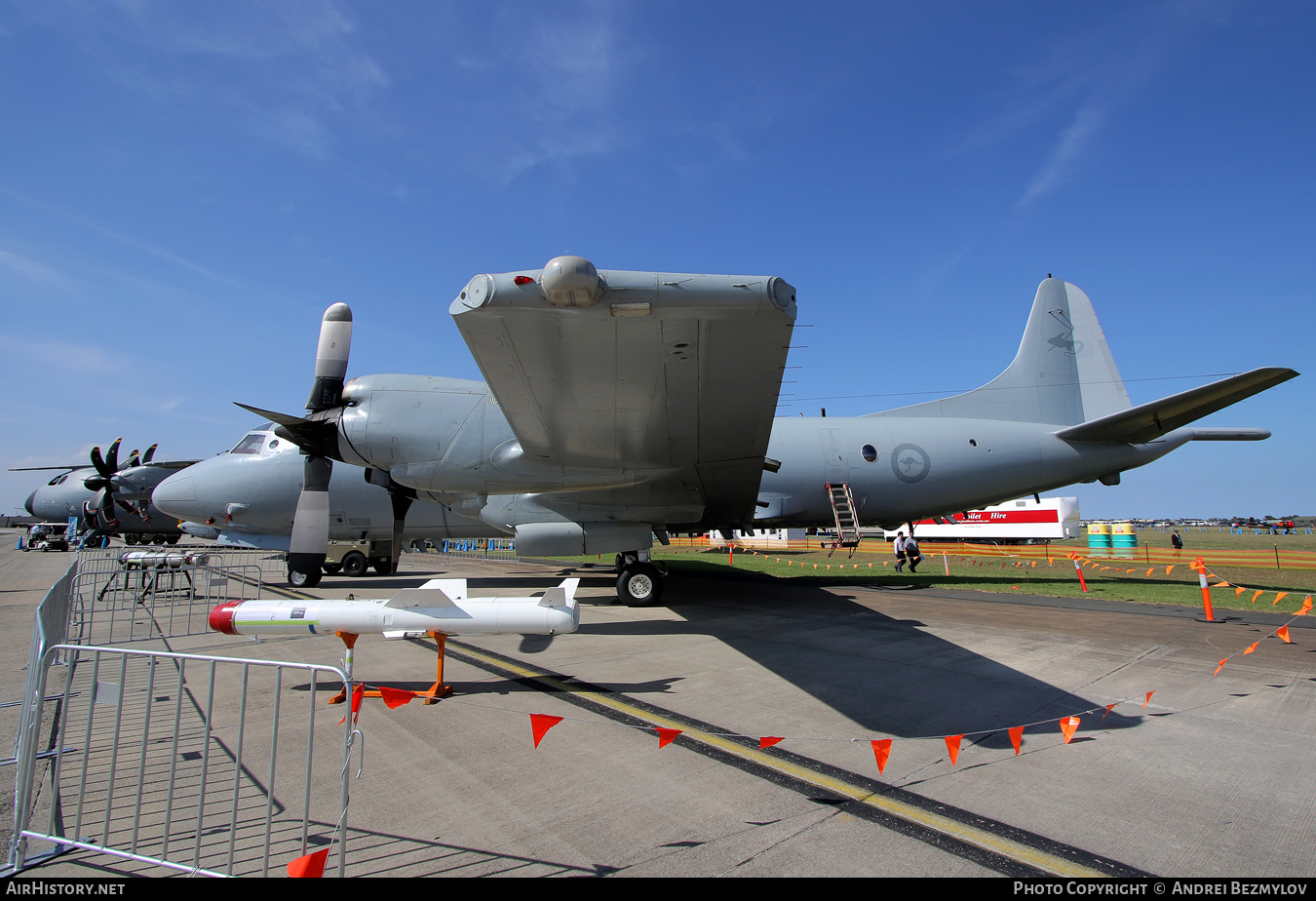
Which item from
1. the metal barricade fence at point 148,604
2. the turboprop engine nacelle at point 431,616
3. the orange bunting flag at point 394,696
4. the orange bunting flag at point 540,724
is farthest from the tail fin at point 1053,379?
the metal barricade fence at point 148,604

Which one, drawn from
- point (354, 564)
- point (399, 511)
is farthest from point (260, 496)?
point (399, 511)

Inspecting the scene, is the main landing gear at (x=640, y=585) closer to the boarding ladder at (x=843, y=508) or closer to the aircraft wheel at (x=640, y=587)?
the aircraft wheel at (x=640, y=587)

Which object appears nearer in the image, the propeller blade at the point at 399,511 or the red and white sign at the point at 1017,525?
the propeller blade at the point at 399,511

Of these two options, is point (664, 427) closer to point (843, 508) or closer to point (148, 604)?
point (843, 508)

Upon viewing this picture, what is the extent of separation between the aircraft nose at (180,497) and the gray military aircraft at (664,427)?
0.35ft

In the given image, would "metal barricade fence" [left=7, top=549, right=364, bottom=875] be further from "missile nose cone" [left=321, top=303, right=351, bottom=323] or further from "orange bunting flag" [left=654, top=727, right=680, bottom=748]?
"missile nose cone" [left=321, top=303, right=351, bottom=323]

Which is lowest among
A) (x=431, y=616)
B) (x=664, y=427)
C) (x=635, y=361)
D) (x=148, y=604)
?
(x=148, y=604)

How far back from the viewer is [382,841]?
332 cm

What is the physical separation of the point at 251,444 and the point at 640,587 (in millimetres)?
11750

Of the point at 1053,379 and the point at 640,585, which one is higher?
the point at 1053,379

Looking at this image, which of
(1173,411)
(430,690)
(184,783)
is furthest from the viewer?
(1173,411)

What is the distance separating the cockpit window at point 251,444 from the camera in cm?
1617

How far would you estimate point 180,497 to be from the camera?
15844 millimetres

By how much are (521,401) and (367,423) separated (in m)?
4.38
